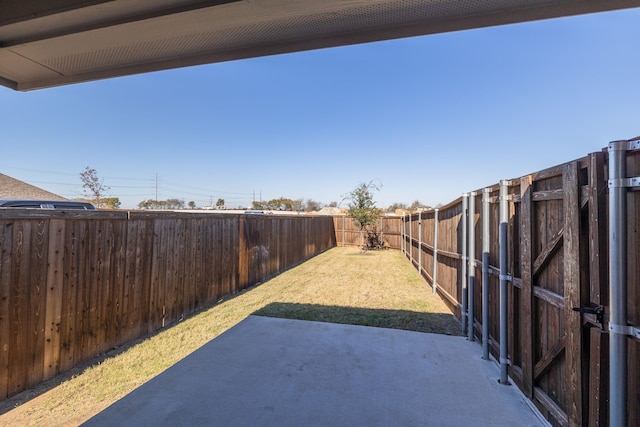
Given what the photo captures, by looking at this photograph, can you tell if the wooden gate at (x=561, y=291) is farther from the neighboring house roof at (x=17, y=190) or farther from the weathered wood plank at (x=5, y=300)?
the neighboring house roof at (x=17, y=190)

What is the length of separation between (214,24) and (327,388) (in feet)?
11.1

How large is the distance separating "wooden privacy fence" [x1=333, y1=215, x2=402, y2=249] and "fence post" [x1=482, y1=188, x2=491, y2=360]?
12793 mm

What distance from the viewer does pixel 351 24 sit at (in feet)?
7.64

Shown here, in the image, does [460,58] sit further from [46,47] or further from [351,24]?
[46,47]

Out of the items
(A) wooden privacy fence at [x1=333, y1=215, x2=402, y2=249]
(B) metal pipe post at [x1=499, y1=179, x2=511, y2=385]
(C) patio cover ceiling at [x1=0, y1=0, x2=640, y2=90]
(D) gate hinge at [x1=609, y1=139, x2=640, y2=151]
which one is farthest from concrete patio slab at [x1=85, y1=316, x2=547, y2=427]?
(A) wooden privacy fence at [x1=333, y1=215, x2=402, y2=249]

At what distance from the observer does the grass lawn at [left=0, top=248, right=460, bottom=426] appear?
253cm

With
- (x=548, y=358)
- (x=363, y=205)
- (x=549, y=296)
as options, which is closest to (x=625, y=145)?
(x=549, y=296)

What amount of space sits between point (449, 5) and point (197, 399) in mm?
3838

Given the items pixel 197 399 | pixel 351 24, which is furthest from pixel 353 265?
pixel 351 24

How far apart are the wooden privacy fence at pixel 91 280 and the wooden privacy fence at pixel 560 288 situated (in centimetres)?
451

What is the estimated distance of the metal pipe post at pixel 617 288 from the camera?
1.48 metres

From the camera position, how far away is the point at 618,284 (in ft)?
4.91

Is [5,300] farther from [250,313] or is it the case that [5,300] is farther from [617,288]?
[617,288]

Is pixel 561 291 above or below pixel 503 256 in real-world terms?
below
